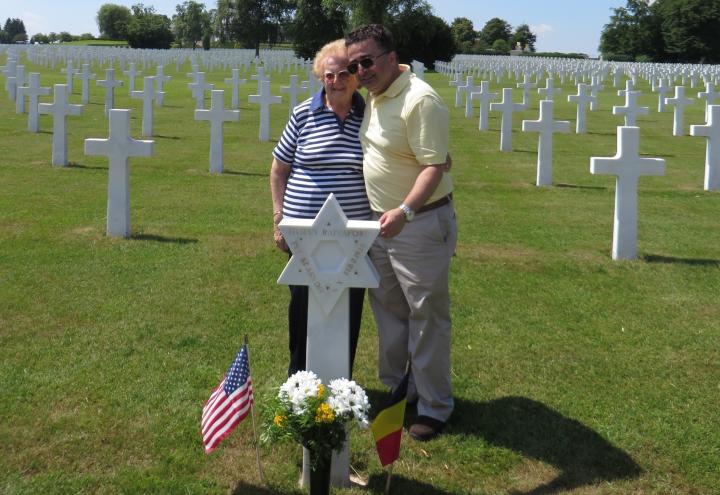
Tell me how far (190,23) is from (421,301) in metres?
91.5

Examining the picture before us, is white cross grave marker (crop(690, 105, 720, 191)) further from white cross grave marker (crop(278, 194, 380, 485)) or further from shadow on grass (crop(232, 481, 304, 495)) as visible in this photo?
shadow on grass (crop(232, 481, 304, 495))

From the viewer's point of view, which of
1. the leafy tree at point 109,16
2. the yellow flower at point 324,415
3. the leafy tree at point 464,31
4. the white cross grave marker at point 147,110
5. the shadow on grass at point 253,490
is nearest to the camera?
the yellow flower at point 324,415

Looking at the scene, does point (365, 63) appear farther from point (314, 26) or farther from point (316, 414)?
point (314, 26)

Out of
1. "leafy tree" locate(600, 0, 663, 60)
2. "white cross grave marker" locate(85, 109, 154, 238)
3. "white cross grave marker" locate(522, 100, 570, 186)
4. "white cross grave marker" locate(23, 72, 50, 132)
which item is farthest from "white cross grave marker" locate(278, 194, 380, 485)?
"leafy tree" locate(600, 0, 663, 60)

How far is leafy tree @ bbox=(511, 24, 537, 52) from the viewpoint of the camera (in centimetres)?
11597

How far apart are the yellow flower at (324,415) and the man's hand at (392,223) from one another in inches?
32.5

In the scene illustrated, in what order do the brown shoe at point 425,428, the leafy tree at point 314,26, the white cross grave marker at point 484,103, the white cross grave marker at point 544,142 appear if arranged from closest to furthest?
the brown shoe at point 425,428
the white cross grave marker at point 544,142
the white cross grave marker at point 484,103
the leafy tree at point 314,26

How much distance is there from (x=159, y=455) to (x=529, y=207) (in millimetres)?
7350

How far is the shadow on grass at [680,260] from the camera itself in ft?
25.0

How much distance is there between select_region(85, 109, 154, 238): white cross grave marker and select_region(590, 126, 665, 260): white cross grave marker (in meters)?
4.27

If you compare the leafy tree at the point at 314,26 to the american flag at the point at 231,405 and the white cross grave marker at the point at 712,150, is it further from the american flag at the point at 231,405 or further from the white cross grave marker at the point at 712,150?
the american flag at the point at 231,405

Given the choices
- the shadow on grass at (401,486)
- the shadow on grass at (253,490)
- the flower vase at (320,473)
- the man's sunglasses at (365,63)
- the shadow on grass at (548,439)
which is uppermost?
the man's sunglasses at (365,63)

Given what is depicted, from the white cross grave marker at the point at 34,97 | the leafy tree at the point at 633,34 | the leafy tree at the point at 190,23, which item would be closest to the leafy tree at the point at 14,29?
the leafy tree at the point at 190,23

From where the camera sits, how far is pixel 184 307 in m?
6.04
